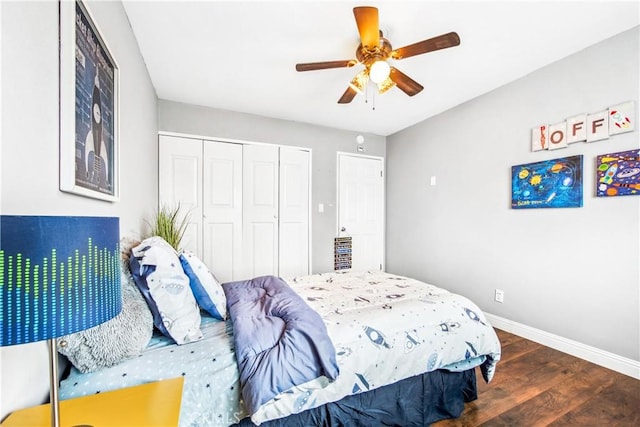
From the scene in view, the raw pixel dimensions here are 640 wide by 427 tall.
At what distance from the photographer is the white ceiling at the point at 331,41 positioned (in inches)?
68.7

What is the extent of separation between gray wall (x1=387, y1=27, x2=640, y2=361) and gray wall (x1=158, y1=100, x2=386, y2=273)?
1.08 meters

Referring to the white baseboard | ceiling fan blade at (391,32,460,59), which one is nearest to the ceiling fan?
ceiling fan blade at (391,32,460,59)

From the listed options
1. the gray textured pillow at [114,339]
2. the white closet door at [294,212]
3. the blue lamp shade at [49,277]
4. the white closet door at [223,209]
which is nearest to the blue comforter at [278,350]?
the gray textured pillow at [114,339]

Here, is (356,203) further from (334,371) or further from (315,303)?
(334,371)

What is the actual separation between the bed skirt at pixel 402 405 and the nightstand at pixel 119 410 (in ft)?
1.70

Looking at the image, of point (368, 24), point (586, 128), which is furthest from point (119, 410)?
point (586, 128)

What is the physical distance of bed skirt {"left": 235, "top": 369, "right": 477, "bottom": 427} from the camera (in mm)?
1291

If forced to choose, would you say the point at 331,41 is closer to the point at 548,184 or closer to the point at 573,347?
the point at 548,184

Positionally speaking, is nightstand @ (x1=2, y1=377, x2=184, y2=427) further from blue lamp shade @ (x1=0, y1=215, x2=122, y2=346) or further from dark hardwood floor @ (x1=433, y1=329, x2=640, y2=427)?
dark hardwood floor @ (x1=433, y1=329, x2=640, y2=427)

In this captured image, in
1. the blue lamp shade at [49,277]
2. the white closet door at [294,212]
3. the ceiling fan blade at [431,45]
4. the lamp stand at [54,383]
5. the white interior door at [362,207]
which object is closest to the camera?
the blue lamp shade at [49,277]

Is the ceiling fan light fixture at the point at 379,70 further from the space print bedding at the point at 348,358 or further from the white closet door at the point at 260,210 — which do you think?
the white closet door at the point at 260,210

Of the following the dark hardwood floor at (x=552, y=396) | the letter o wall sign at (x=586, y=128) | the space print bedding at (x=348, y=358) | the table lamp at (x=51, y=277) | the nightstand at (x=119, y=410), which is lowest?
the dark hardwood floor at (x=552, y=396)

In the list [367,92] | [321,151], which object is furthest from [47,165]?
[321,151]

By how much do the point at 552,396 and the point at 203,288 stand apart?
90.4 inches
